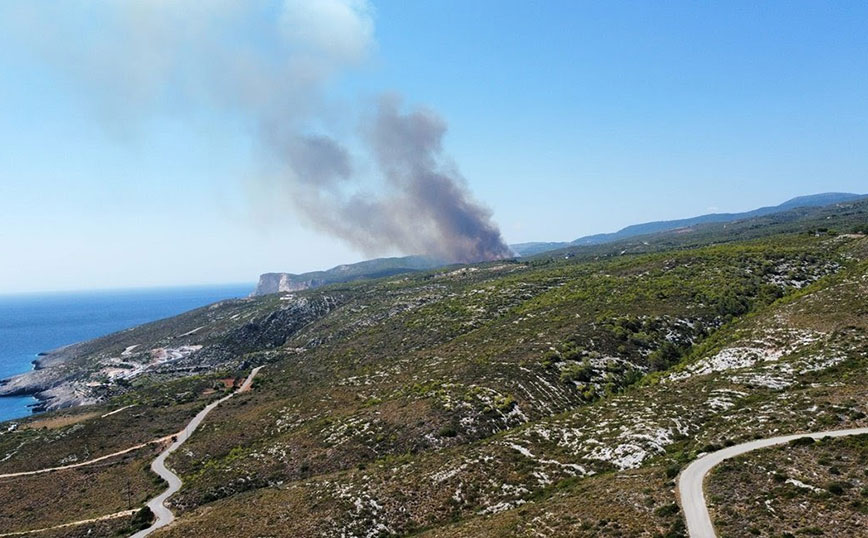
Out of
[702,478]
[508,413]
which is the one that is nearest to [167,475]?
[508,413]

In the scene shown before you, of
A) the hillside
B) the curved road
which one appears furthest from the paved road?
the curved road

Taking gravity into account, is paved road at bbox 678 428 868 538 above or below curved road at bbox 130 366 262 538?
above

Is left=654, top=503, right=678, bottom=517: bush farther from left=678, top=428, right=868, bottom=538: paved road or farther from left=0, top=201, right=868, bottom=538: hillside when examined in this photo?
left=678, top=428, right=868, bottom=538: paved road

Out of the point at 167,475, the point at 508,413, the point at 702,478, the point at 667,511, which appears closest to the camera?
the point at 667,511

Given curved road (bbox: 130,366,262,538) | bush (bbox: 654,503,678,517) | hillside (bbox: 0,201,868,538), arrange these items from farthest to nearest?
curved road (bbox: 130,366,262,538)
hillside (bbox: 0,201,868,538)
bush (bbox: 654,503,678,517)

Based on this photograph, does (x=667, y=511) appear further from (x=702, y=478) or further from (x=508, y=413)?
(x=508, y=413)
